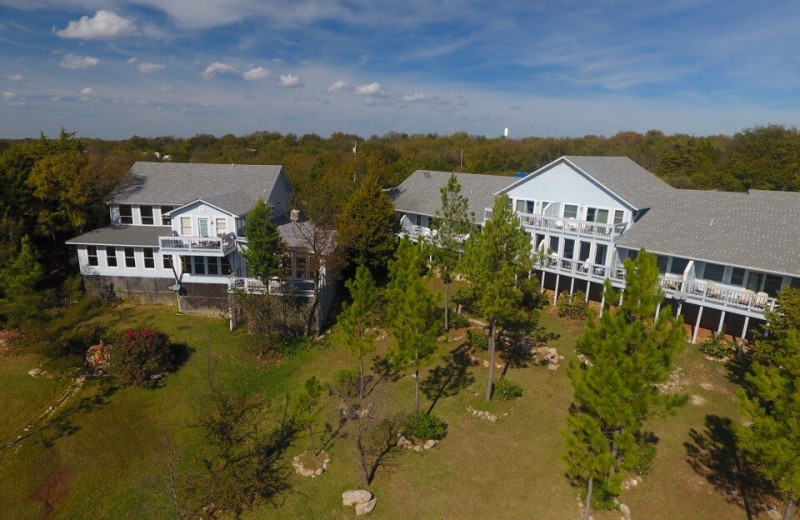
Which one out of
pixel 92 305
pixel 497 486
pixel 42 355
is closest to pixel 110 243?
pixel 92 305

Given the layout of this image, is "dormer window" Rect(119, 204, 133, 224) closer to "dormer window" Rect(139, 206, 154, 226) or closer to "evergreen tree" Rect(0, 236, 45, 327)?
"dormer window" Rect(139, 206, 154, 226)

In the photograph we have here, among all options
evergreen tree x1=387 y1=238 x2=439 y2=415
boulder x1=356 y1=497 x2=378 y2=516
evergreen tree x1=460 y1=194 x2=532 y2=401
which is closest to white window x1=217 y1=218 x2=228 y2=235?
evergreen tree x1=387 y1=238 x2=439 y2=415

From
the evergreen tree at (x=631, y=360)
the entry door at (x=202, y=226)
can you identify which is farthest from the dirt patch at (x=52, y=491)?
the evergreen tree at (x=631, y=360)

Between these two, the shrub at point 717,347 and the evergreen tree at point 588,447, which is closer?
the evergreen tree at point 588,447

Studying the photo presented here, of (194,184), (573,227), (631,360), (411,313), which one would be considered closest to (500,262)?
(411,313)

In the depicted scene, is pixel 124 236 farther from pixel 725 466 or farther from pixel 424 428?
pixel 725 466

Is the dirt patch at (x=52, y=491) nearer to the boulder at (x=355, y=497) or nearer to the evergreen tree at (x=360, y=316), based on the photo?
the boulder at (x=355, y=497)

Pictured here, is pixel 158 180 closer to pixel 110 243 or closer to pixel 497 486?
pixel 110 243
